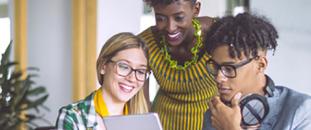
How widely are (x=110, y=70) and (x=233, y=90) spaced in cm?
40

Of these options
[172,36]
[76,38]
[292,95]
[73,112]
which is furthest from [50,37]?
[292,95]

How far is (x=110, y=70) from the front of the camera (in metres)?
1.58

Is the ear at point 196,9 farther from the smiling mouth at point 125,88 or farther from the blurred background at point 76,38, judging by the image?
the blurred background at point 76,38

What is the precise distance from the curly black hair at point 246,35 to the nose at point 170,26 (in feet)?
0.85

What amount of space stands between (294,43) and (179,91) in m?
1.53

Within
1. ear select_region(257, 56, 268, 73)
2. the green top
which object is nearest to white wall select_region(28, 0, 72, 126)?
the green top

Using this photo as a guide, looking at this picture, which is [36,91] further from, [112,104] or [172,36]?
[172,36]

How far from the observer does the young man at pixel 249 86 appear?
1.52m

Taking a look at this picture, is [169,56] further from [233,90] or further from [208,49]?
[233,90]

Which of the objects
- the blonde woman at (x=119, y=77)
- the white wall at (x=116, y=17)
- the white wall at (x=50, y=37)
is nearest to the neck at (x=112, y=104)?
the blonde woman at (x=119, y=77)

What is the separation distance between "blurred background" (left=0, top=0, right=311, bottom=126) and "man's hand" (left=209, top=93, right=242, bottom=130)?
1.03m

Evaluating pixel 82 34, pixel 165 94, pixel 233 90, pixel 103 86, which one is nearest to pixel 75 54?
pixel 82 34

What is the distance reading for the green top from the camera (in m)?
1.81

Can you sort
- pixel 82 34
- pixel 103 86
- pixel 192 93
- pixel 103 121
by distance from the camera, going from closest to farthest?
1. pixel 103 121
2. pixel 103 86
3. pixel 192 93
4. pixel 82 34
